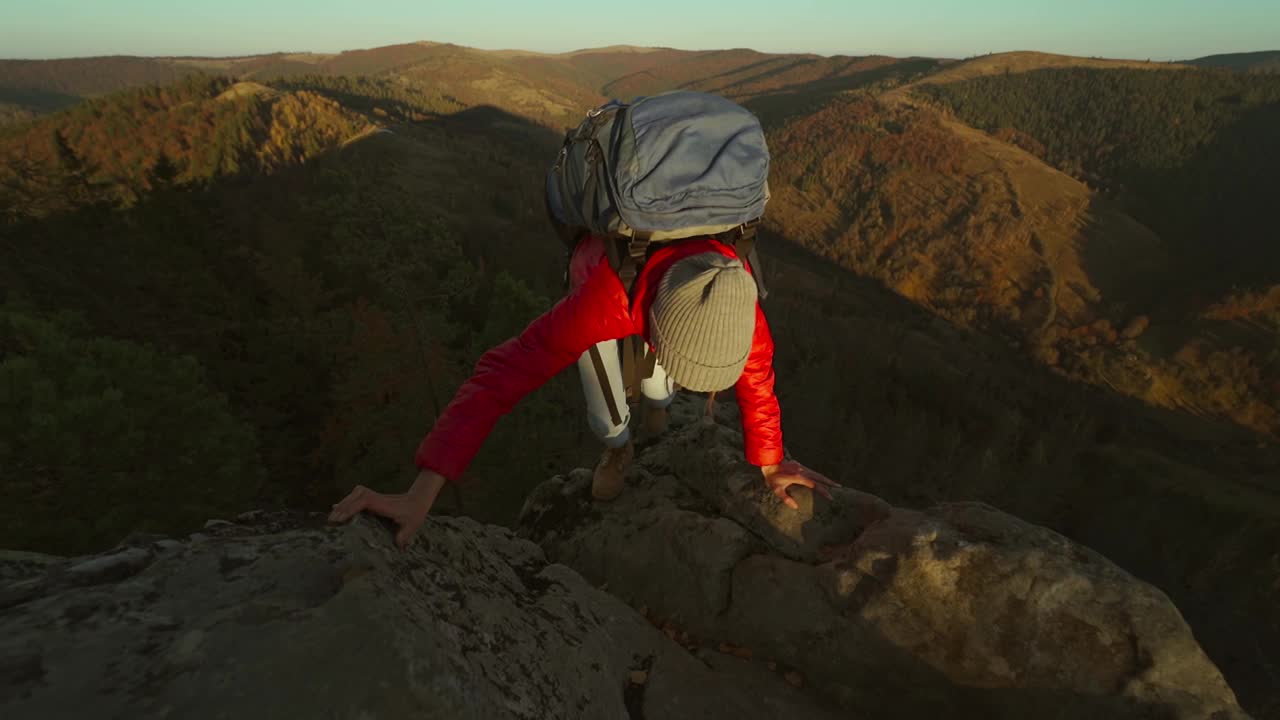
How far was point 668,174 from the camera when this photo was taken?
278cm

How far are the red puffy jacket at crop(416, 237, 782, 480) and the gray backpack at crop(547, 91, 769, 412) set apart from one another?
10 centimetres

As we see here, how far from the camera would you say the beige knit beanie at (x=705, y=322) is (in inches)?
98.8

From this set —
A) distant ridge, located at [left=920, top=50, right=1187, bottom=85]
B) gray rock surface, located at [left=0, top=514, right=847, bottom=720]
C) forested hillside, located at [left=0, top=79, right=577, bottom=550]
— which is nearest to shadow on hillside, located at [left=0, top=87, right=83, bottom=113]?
forested hillside, located at [left=0, top=79, right=577, bottom=550]

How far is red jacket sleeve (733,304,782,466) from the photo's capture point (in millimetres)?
3455

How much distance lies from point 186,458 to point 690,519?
10.6 metres

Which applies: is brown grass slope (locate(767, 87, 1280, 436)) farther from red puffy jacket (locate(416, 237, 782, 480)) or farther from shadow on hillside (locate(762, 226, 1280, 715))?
red puffy jacket (locate(416, 237, 782, 480))

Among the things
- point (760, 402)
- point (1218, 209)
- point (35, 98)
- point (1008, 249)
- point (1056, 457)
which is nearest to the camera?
point (760, 402)

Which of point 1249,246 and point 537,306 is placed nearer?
point 537,306

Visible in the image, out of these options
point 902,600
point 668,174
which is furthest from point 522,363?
point 902,600

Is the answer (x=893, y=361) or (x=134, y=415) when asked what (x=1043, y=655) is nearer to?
(x=134, y=415)

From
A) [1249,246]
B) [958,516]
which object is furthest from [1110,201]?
[958,516]

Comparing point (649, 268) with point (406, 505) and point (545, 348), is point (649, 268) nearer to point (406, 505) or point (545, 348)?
point (545, 348)

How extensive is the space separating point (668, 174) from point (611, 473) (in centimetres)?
314

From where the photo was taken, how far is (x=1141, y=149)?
12106 centimetres
